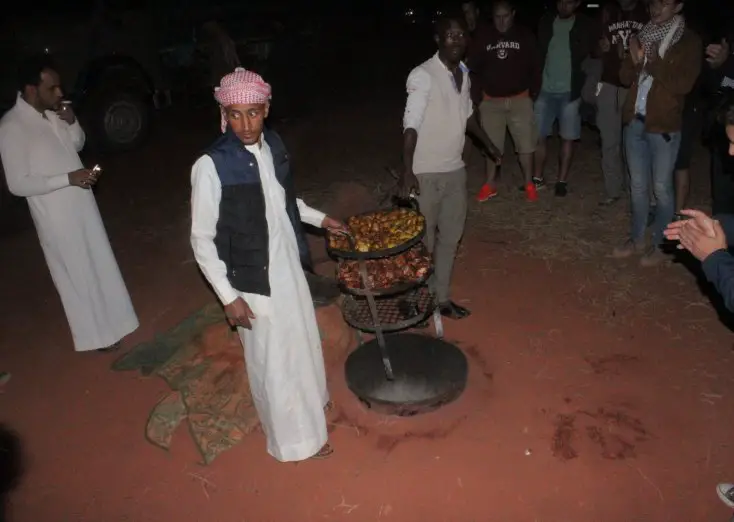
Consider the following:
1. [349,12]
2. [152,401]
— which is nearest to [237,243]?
[152,401]

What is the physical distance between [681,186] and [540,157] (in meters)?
2.20

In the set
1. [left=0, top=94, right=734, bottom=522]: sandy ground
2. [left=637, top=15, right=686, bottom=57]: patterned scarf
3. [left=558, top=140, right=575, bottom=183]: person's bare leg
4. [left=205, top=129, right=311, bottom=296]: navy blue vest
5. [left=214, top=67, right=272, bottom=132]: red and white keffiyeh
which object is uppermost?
[left=214, top=67, right=272, bottom=132]: red and white keffiyeh

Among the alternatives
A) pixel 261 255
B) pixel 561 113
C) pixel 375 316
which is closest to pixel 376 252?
pixel 375 316

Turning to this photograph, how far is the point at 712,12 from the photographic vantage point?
11.3 meters

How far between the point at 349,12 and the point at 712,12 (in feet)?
49.0

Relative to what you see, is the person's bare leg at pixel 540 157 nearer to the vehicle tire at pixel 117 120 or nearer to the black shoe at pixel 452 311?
the black shoe at pixel 452 311

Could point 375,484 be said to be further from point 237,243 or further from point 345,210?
point 345,210

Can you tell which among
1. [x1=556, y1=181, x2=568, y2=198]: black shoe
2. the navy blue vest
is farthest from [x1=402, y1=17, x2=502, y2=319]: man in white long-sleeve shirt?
[x1=556, y1=181, x2=568, y2=198]: black shoe

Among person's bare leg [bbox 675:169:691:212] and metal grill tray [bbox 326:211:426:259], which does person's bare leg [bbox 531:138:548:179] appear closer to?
person's bare leg [bbox 675:169:691:212]

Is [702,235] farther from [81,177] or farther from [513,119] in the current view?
[513,119]

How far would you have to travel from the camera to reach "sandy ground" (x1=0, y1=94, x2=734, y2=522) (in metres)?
4.06

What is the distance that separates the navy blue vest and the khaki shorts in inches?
186

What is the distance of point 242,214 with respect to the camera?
354 centimetres

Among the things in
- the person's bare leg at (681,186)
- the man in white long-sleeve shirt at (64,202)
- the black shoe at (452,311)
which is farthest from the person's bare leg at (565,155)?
the man in white long-sleeve shirt at (64,202)
